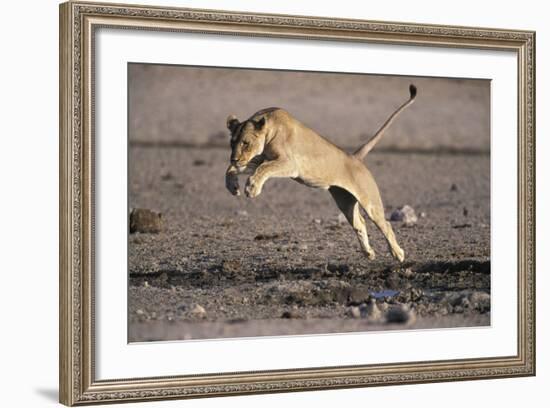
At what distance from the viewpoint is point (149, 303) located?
5.70 m

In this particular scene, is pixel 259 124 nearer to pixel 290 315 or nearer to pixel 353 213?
pixel 353 213

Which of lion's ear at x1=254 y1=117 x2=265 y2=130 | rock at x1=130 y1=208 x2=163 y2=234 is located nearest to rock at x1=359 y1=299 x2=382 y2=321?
lion's ear at x1=254 y1=117 x2=265 y2=130

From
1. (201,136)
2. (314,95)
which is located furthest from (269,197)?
(314,95)

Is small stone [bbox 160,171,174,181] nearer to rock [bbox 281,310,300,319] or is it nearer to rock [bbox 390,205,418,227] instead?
rock [bbox 390,205,418,227]

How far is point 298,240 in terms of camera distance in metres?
6.91

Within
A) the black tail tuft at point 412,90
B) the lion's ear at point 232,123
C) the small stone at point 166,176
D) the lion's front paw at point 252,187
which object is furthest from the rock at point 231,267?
the small stone at point 166,176

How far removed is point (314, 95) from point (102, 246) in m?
2.68

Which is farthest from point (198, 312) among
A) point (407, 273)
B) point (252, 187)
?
point (407, 273)

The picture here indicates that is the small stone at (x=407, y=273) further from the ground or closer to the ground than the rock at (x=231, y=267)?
closer to the ground

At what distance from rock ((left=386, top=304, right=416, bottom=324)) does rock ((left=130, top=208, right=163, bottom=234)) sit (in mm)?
1466

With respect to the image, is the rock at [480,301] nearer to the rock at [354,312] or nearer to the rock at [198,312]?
the rock at [354,312]

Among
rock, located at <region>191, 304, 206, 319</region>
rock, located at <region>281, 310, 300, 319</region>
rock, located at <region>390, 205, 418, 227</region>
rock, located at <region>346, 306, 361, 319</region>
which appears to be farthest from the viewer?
rock, located at <region>390, 205, 418, 227</region>

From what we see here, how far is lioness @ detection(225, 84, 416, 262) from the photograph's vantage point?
603 centimetres

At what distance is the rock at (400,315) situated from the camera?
6.21 m
